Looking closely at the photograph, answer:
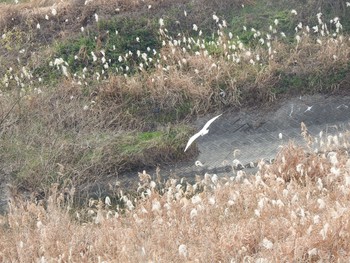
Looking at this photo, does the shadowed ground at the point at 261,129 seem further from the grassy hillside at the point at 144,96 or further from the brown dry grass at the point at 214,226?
the brown dry grass at the point at 214,226

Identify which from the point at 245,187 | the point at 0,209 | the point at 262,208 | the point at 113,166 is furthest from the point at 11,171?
the point at 262,208

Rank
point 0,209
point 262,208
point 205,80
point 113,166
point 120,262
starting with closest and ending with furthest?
point 120,262 < point 262,208 < point 0,209 < point 113,166 < point 205,80

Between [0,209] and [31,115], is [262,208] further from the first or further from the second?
[31,115]

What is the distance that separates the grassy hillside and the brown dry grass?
2 centimetres

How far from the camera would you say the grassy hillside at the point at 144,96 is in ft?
28.7

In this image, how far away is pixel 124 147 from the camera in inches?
559

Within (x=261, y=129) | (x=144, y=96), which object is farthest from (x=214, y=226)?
(x=144, y=96)

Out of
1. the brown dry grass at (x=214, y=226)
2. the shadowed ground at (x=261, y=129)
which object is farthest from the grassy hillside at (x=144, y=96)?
the shadowed ground at (x=261, y=129)

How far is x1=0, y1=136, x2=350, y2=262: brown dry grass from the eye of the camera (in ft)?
24.4

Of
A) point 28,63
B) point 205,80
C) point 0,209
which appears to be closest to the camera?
point 0,209

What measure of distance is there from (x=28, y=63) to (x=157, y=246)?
32.1 ft

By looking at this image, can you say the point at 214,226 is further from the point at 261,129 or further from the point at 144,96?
the point at 144,96

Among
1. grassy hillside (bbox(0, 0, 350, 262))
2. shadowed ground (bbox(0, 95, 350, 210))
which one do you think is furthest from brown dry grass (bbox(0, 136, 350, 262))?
shadowed ground (bbox(0, 95, 350, 210))

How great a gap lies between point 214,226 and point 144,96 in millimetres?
7765
